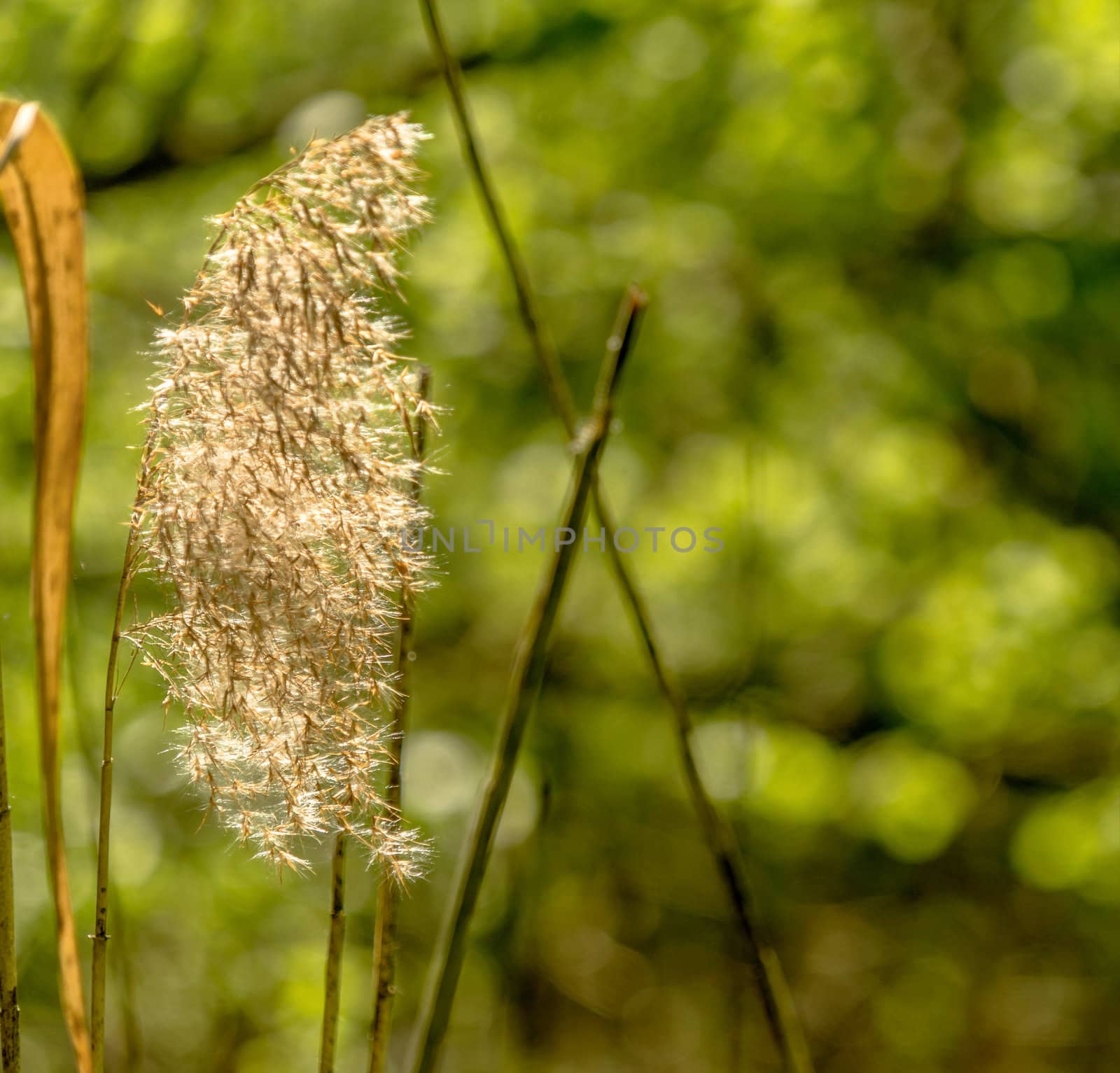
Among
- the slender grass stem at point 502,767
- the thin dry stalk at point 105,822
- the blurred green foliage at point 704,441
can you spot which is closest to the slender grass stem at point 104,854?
the thin dry stalk at point 105,822

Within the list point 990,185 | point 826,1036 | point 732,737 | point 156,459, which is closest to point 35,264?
point 156,459

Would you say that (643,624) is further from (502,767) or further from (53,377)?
(53,377)

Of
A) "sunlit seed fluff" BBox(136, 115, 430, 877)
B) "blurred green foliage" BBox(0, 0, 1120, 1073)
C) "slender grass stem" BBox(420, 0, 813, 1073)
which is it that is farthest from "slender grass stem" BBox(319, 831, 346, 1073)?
"blurred green foliage" BBox(0, 0, 1120, 1073)

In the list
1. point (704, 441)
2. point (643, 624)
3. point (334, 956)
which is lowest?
point (334, 956)

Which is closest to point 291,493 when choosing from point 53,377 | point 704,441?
point 53,377

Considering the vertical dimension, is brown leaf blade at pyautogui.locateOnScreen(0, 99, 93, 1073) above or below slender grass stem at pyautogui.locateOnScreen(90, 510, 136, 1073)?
above

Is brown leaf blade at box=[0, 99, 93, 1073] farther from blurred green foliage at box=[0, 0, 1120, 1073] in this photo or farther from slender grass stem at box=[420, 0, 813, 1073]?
blurred green foliage at box=[0, 0, 1120, 1073]

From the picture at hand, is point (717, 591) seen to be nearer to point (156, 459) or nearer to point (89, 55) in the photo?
point (89, 55)
